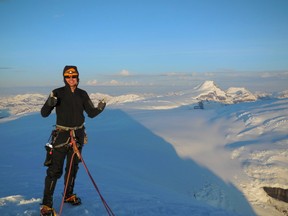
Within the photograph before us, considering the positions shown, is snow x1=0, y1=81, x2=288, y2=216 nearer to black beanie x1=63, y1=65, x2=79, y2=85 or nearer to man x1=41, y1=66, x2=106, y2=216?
man x1=41, y1=66, x2=106, y2=216

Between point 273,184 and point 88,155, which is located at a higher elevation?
point 88,155

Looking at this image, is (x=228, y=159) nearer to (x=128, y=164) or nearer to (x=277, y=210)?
(x=277, y=210)

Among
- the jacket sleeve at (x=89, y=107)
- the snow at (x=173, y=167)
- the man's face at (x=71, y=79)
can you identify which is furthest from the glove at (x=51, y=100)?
the snow at (x=173, y=167)

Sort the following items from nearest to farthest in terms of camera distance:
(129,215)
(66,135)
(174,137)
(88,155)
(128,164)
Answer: (66,135) < (129,215) < (128,164) < (88,155) < (174,137)

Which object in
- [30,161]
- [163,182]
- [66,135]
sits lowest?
[163,182]

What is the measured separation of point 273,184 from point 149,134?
17443mm

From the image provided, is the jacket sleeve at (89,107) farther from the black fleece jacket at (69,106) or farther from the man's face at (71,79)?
the man's face at (71,79)

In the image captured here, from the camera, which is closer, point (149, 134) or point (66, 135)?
point (66, 135)

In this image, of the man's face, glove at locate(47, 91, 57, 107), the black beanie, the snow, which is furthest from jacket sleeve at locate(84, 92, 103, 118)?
the snow

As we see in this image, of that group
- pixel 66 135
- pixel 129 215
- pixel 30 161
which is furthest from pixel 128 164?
pixel 66 135

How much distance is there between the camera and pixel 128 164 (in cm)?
2681

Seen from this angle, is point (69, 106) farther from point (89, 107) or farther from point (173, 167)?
point (173, 167)

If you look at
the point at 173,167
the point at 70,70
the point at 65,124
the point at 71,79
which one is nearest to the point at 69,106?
the point at 65,124

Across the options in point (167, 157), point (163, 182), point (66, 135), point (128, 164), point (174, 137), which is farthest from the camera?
point (174, 137)
